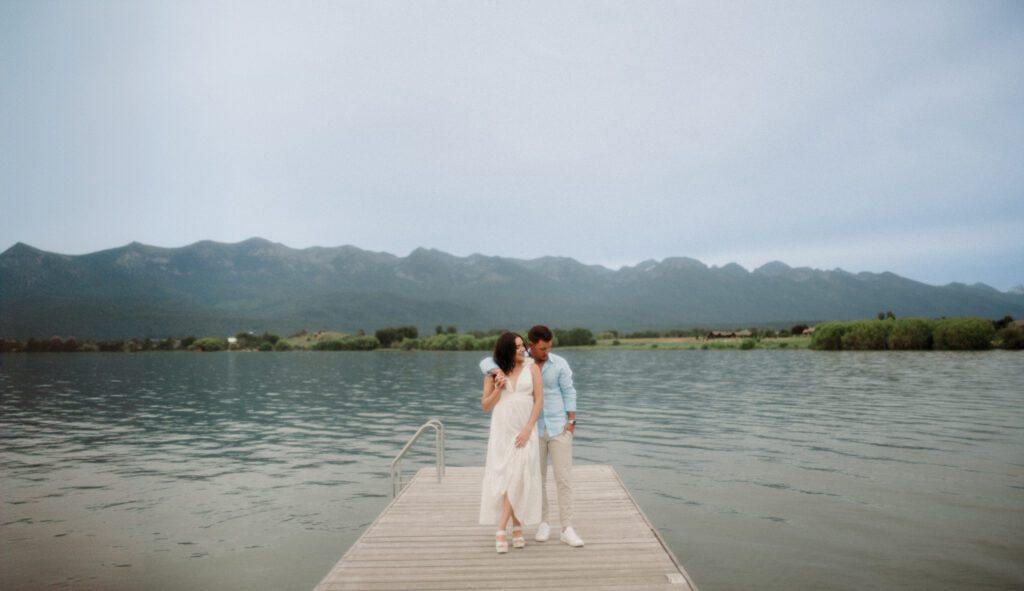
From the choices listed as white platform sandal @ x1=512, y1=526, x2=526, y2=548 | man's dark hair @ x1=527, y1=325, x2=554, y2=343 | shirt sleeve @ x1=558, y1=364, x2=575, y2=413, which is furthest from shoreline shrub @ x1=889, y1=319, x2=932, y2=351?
man's dark hair @ x1=527, y1=325, x2=554, y2=343

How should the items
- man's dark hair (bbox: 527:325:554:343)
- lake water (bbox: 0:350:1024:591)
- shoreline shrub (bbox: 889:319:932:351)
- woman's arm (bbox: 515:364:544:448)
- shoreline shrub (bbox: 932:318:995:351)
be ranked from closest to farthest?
woman's arm (bbox: 515:364:544:448) < man's dark hair (bbox: 527:325:554:343) < lake water (bbox: 0:350:1024:591) < shoreline shrub (bbox: 932:318:995:351) < shoreline shrub (bbox: 889:319:932:351)

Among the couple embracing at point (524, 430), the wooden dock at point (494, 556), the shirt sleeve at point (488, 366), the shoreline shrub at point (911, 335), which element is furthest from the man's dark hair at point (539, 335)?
the shoreline shrub at point (911, 335)

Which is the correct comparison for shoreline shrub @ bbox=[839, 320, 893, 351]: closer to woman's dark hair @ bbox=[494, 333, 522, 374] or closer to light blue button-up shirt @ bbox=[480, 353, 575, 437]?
light blue button-up shirt @ bbox=[480, 353, 575, 437]

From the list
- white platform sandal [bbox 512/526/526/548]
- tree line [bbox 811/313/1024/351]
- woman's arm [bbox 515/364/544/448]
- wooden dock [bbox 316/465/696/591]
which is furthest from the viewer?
tree line [bbox 811/313/1024/351]

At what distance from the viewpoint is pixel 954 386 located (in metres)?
50.8

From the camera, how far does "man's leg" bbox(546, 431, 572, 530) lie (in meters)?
9.44

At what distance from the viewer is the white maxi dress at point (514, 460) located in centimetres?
903

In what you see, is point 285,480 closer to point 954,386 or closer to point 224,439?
point 224,439

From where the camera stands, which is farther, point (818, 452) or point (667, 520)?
point (818, 452)

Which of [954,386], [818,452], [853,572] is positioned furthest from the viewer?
[954,386]

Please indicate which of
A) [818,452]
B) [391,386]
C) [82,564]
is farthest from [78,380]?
[818,452]

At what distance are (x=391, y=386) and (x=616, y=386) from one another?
71.5ft

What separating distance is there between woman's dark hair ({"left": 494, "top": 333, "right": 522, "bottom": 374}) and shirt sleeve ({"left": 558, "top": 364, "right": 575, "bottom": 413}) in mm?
792

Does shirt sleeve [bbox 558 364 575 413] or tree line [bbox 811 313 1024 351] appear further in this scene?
tree line [bbox 811 313 1024 351]
